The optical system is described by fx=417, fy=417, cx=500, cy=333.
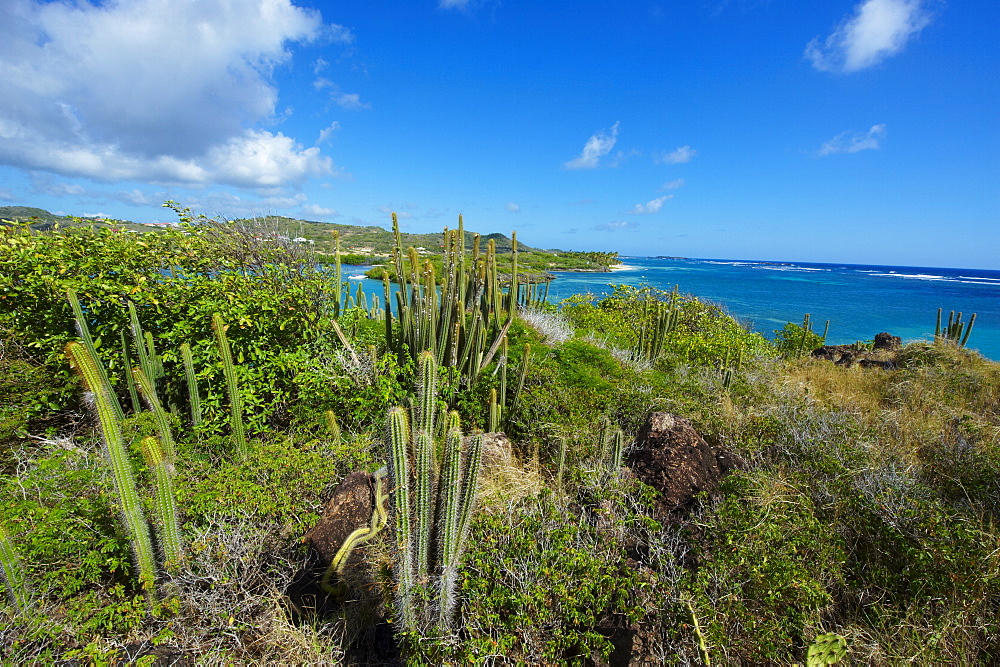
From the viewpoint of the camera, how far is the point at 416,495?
2477 millimetres

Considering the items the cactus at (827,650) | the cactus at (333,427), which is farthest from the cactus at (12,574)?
the cactus at (827,650)

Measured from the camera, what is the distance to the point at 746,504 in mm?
3209

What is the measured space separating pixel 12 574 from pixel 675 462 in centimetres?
459

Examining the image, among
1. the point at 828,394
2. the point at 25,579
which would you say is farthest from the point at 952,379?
the point at 25,579

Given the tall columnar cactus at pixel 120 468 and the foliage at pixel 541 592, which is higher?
the tall columnar cactus at pixel 120 468

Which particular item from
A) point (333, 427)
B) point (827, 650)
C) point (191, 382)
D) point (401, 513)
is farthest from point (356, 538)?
point (827, 650)

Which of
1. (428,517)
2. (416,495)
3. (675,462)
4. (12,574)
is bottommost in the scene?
(12,574)

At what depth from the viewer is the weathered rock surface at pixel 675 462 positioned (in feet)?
11.6

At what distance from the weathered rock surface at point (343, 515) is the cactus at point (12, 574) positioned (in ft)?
4.95

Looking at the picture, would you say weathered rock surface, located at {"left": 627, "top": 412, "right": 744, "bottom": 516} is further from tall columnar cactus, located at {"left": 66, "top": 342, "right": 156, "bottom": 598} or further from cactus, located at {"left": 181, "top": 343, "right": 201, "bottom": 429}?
cactus, located at {"left": 181, "top": 343, "right": 201, "bottom": 429}

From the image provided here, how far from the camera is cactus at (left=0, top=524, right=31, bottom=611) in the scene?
2412mm

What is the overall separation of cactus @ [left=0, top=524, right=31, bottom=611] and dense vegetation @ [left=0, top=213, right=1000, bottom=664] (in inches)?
0.6

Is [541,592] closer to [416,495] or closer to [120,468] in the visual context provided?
[416,495]

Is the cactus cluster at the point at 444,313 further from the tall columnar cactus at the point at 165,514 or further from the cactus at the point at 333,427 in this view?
the tall columnar cactus at the point at 165,514
